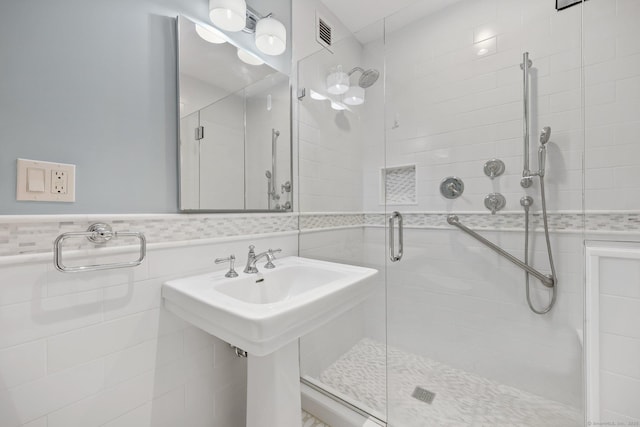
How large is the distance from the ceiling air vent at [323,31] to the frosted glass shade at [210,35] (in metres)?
0.83

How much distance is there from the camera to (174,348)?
1.02m

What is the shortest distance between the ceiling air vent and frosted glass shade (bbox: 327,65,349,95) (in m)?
0.30

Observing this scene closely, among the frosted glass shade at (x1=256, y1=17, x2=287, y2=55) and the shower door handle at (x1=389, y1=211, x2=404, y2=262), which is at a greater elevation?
the frosted glass shade at (x1=256, y1=17, x2=287, y2=55)

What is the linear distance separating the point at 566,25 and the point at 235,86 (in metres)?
1.60

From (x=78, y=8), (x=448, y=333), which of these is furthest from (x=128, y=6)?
(x=448, y=333)

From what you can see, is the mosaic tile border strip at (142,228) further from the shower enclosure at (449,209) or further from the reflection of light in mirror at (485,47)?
the reflection of light in mirror at (485,47)

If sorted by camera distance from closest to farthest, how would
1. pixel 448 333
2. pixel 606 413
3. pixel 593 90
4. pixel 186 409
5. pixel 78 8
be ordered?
pixel 78 8, pixel 606 413, pixel 186 409, pixel 593 90, pixel 448 333

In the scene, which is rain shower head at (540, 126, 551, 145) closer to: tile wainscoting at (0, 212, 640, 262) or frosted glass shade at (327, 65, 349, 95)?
tile wainscoting at (0, 212, 640, 262)

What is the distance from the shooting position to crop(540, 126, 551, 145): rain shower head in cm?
131

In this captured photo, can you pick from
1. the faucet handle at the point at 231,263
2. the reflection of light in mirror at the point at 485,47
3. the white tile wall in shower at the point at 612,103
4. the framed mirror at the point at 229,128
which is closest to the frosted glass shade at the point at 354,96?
the framed mirror at the point at 229,128

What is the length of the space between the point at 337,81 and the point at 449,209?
1043 mm

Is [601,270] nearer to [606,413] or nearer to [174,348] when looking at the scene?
[606,413]

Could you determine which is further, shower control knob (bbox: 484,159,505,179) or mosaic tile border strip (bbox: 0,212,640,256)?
shower control knob (bbox: 484,159,505,179)

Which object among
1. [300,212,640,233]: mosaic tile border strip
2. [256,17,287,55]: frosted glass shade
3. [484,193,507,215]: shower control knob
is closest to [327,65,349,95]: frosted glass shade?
[256,17,287,55]: frosted glass shade
